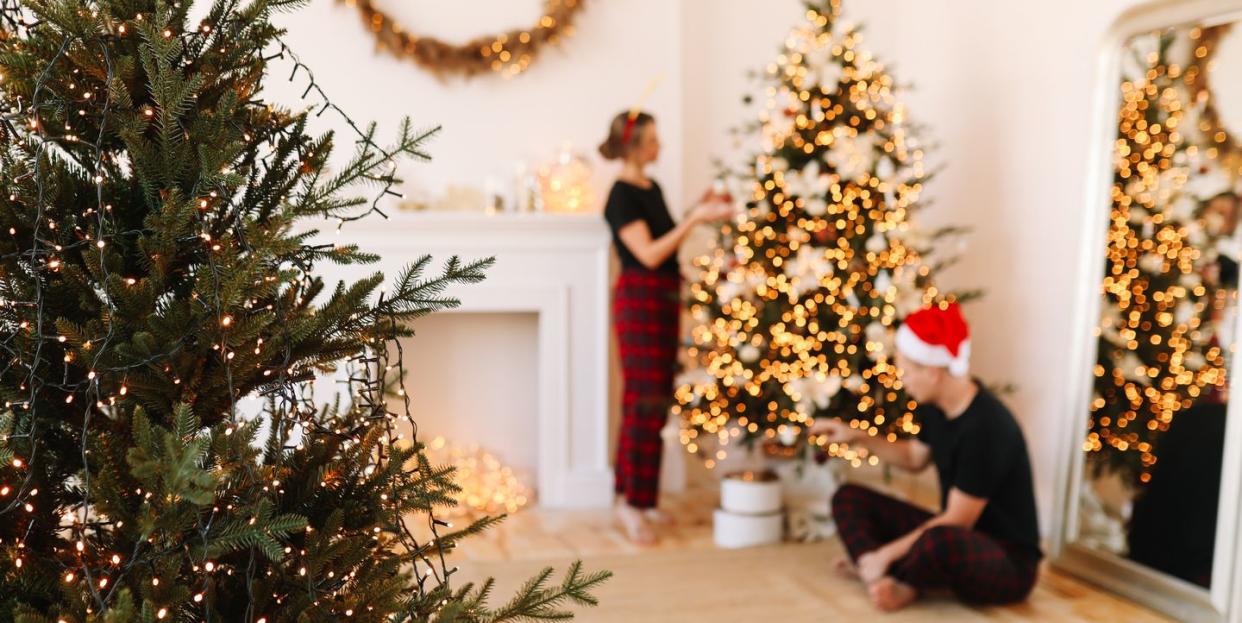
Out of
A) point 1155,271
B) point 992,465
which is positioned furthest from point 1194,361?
point 992,465

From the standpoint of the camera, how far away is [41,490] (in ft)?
4.25

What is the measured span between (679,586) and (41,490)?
213cm

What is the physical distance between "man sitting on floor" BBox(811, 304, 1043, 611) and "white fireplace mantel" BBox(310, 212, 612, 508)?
1263mm

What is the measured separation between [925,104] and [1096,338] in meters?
1.65

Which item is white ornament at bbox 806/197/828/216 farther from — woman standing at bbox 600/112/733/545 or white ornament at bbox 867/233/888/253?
woman standing at bbox 600/112/733/545

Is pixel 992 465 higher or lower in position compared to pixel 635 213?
lower

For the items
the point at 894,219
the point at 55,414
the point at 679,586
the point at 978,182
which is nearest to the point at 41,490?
the point at 55,414

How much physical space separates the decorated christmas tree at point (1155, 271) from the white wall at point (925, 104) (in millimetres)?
519

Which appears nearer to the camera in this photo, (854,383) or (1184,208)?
(1184,208)

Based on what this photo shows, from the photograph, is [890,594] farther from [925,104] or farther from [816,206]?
[925,104]

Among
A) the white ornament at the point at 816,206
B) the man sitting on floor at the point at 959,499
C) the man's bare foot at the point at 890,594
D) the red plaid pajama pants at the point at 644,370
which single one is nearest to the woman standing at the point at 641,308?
the red plaid pajama pants at the point at 644,370

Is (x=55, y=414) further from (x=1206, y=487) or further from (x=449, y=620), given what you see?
(x=1206, y=487)

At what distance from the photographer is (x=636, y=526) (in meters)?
3.68

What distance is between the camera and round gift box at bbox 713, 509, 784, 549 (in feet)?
11.8
